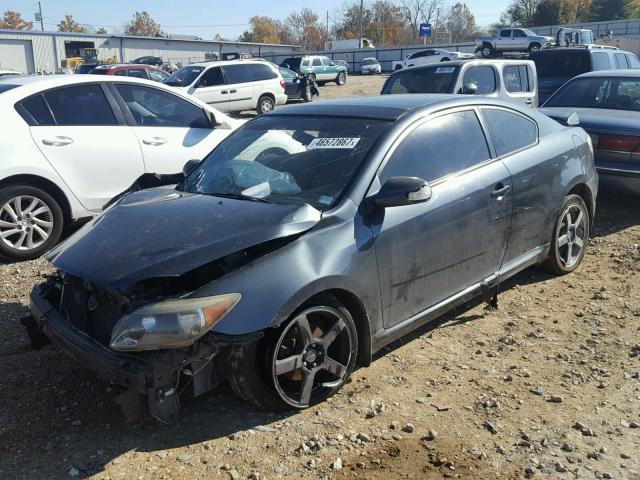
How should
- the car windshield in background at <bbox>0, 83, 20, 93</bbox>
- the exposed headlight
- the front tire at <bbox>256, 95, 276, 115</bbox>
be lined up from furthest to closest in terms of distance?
the front tire at <bbox>256, 95, 276, 115</bbox> < the car windshield in background at <bbox>0, 83, 20, 93</bbox> < the exposed headlight

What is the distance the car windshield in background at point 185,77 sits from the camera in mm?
17562

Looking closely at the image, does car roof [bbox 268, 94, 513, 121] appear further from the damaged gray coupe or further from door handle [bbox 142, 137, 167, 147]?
door handle [bbox 142, 137, 167, 147]

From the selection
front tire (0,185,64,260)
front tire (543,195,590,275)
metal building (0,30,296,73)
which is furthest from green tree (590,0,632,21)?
front tire (0,185,64,260)

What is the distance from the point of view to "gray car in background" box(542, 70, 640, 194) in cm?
665

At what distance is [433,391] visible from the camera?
11.7 feet

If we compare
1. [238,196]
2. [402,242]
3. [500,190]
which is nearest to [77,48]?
[238,196]

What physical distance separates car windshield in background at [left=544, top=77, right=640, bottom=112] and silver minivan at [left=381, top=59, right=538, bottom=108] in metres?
0.84

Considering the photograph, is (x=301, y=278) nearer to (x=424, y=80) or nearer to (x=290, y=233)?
(x=290, y=233)

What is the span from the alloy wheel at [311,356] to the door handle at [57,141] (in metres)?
3.88

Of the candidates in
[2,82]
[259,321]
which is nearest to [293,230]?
[259,321]

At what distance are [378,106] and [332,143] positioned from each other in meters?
0.52

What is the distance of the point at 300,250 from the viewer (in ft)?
10.4

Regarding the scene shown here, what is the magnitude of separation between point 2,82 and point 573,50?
11.8 metres

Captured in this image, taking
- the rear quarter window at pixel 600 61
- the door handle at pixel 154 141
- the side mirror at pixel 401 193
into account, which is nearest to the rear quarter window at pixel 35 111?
the door handle at pixel 154 141
